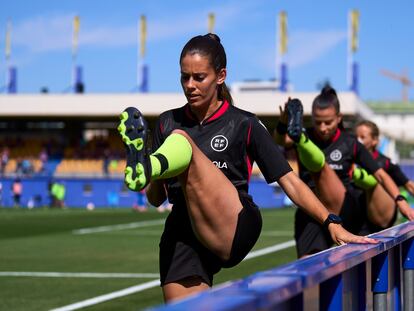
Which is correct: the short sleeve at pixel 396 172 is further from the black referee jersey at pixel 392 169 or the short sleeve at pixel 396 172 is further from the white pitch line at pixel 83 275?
the white pitch line at pixel 83 275

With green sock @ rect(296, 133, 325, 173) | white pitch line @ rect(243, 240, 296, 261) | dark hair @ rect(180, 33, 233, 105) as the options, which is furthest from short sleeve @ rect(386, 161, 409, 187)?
dark hair @ rect(180, 33, 233, 105)

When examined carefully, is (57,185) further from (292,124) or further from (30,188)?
(292,124)

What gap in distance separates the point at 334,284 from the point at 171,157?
2.99ft

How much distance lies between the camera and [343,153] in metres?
A: 7.69

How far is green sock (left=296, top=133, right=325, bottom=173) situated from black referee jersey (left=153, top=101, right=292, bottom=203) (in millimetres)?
1836

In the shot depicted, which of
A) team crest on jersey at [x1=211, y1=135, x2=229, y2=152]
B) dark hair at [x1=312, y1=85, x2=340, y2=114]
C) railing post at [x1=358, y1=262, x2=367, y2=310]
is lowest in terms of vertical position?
railing post at [x1=358, y1=262, x2=367, y2=310]

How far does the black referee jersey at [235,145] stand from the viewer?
4.56 m

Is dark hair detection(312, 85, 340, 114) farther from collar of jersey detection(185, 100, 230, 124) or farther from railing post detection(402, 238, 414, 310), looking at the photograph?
collar of jersey detection(185, 100, 230, 124)

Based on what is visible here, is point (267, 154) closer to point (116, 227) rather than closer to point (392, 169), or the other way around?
point (392, 169)

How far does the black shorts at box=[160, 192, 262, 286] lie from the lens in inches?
175

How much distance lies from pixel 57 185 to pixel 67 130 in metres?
17.6

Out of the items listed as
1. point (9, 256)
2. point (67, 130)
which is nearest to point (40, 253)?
point (9, 256)

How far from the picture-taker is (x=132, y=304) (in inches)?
349

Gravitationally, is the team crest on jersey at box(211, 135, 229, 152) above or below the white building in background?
above
